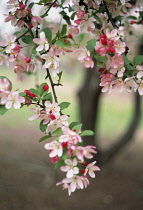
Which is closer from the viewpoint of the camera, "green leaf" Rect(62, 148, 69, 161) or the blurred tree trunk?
"green leaf" Rect(62, 148, 69, 161)

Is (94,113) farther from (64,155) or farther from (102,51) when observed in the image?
(64,155)

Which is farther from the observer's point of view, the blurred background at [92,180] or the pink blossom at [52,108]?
the blurred background at [92,180]

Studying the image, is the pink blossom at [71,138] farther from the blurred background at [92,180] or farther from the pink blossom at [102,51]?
the blurred background at [92,180]

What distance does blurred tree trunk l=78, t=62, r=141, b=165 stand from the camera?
3.68 meters

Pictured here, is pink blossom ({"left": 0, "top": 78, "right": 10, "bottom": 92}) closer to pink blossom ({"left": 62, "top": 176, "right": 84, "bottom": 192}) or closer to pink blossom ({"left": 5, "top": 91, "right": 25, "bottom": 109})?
pink blossom ({"left": 5, "top": 91, "right": 25, "bottom": 109})

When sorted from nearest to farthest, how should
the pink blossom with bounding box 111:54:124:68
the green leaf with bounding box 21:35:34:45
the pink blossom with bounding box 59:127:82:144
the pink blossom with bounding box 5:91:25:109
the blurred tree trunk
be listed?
the pink blossom with bounding box 59:127:82:144 < the pink blossom with bounding box 5:91:25:109 < the pink blossom with bounding box 111:54:124:68 < the green leaf with bounding box 21:35:34:45 < the blurred tree trunk

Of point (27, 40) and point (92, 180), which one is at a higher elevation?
point (27, 40)

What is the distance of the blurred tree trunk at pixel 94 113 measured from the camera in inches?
145

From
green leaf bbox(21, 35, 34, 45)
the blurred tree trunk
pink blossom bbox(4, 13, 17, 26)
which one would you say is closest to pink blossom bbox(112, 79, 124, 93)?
green leaf bbox(21, 35, 34, 45)

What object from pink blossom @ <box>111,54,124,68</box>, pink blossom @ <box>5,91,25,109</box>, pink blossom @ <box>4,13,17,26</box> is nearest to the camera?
pink blossom @ <box>5,91,25,109</box>

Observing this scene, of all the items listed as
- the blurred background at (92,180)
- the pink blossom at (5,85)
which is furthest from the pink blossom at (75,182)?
the blurred background at (92,180)

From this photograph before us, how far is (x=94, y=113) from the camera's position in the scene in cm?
385

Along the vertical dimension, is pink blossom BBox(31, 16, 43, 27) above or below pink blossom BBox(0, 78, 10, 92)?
above

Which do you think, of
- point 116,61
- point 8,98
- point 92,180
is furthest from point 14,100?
point 92,180
